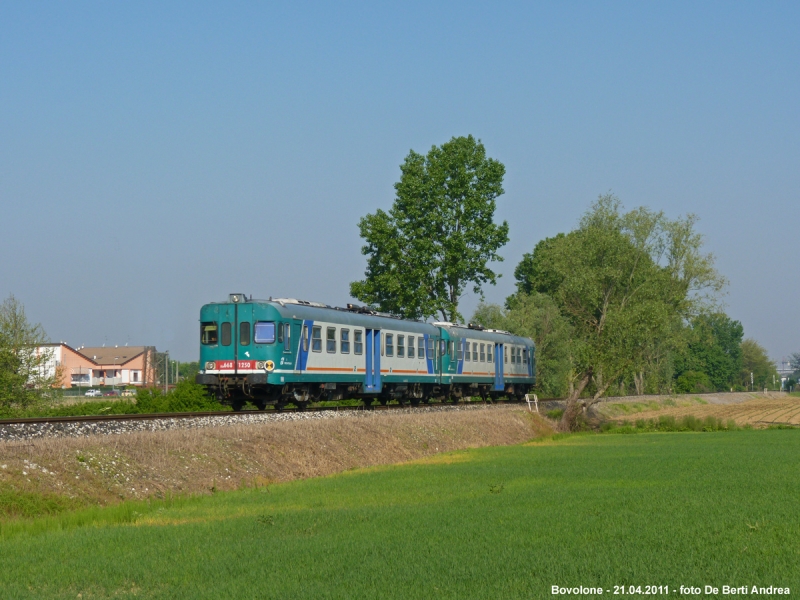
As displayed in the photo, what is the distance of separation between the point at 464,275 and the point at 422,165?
726 centimetres

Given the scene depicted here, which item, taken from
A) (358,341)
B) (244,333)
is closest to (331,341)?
(358,341)

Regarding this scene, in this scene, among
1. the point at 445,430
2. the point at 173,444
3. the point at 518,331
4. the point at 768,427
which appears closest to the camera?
the point at 173,444

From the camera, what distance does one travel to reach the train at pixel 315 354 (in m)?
30.5

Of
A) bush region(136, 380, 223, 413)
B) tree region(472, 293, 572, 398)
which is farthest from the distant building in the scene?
bush region(136, 380, 223, 413)

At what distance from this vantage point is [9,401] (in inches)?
1564

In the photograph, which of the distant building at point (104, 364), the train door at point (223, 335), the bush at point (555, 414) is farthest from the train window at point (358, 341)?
the distant building at point (104, 364)

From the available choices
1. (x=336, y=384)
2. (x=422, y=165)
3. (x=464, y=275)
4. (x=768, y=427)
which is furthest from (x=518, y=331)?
(x=336, y=384)

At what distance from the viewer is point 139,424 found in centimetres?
2367

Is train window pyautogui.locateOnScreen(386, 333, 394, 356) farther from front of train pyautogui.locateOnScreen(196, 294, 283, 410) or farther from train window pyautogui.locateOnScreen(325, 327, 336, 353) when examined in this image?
front of train pyautogui.locateOnScreen(196, 294, 283, 410)

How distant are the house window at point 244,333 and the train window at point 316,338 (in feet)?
7.62

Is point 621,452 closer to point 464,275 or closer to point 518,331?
point 464,275

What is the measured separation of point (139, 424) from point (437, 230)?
38.3m

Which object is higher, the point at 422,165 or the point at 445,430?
the point at 422,165

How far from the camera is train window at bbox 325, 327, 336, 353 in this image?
3303 cm
